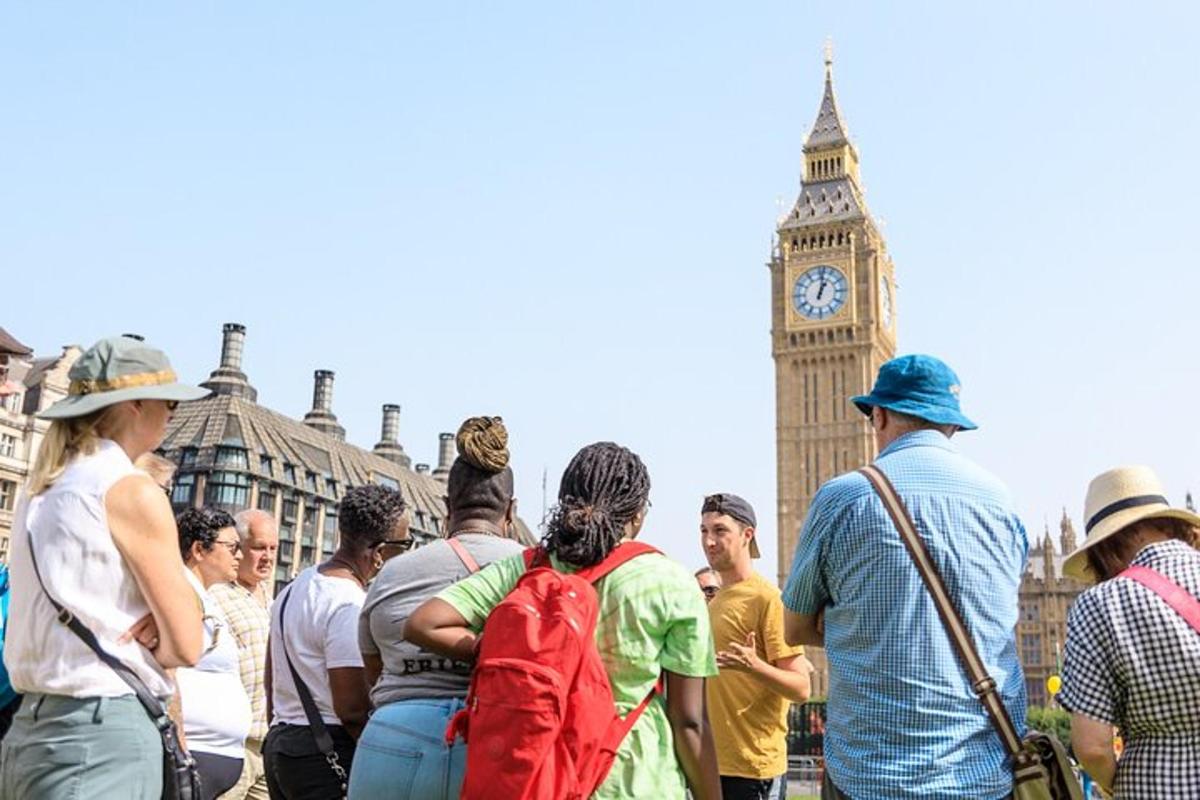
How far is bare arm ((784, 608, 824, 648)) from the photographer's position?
11.5 ft

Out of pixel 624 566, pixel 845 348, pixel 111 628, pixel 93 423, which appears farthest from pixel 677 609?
pixel 845 348

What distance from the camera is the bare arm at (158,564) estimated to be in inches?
110

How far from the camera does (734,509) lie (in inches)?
232

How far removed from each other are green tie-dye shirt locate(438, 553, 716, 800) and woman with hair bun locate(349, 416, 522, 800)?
50 cm

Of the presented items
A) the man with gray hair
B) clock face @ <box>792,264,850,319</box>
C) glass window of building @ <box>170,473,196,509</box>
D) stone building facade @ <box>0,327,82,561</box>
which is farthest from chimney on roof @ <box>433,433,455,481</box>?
the man with gray hair

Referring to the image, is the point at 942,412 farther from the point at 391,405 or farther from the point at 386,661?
the point at 391,405

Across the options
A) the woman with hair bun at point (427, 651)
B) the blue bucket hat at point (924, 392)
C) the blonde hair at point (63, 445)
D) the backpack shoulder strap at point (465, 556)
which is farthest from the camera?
the blue bucket hat at point (924, 392)

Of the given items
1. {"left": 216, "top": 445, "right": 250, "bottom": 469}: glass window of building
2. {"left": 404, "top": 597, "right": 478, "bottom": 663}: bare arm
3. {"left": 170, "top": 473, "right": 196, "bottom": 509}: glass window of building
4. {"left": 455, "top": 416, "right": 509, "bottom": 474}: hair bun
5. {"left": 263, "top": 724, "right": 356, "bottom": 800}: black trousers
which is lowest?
{"left": 263, "top": 724, "right": 356, "bottom": 800}: black trousers

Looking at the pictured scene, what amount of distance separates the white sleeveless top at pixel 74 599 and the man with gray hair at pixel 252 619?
8.44 feet

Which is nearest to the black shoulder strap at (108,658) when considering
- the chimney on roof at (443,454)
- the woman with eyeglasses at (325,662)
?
the woman with eyeglasses at (325,662)

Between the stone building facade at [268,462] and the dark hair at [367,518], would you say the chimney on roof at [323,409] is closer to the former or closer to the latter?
the stone building facade at [268,462]

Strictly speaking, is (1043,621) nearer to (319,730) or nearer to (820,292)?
(820,292)

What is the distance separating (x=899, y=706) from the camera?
10.4 ft

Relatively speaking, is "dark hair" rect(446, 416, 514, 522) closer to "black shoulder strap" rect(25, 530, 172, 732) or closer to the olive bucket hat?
the olive bucket hat
